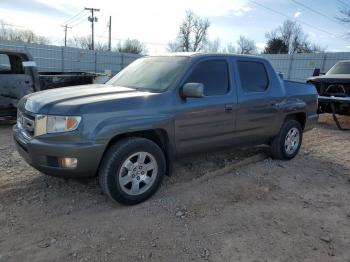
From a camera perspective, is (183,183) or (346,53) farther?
(346,53)

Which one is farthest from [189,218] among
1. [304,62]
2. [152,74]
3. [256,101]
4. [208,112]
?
[304,62]

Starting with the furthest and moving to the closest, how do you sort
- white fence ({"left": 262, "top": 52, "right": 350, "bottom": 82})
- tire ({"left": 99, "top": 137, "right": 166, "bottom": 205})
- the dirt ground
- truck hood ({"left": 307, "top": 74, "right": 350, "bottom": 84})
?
1. white fence ({"left": 262, "top": 52, "right": 350, "bottom": 82})
2. truck hood ({"left": 307, "top": 74, "right": 350, "bottom": 84})
3. tire ({"left": 99, "top": 137, "right": 166, "bottom": 205})
4. the dirt ground

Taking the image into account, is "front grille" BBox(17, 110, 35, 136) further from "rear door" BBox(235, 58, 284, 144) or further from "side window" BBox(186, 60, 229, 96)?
"rear door" BBox(235, 58, 284, 144)

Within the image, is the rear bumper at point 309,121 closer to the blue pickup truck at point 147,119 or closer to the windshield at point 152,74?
the blue pickup truck at point 147,119

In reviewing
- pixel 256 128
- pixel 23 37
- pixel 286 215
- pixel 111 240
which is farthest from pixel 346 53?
pixel 23 37

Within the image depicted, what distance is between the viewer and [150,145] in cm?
439

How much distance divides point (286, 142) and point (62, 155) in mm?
4141

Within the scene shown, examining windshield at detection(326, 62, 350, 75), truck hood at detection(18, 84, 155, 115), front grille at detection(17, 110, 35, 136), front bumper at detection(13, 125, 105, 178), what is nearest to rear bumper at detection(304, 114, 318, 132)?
truck hood at detection(18, 84, 155, 115)

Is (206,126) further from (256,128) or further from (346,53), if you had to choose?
(346,53)

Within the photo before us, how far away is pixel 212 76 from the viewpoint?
203 inches

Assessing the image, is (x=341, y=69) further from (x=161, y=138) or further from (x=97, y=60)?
(x=97, y=60)

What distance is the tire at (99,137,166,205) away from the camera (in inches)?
162

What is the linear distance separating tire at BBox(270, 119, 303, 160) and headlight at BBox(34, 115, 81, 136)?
380 centimetres

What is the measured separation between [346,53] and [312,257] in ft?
78.4
